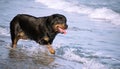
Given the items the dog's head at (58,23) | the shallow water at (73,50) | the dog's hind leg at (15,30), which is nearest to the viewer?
the shallow water at (73,50)

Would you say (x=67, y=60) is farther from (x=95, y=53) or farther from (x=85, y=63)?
(x=95, y=53)

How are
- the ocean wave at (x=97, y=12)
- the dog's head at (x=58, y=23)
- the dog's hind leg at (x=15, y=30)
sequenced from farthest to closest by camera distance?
the ocean wave at (x=97, y=12)
the dog's hind leg at (x=15, y=30)
the dog's head at (x=58, y=23)

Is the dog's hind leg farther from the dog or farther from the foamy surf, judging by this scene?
the foamy surf

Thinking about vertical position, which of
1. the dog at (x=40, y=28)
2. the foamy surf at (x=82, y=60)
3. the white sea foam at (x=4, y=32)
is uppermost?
the dog at (x=40, y=28)

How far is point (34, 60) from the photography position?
8234mm

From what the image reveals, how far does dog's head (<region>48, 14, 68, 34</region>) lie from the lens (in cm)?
852

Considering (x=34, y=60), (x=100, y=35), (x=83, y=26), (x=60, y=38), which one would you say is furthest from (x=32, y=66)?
(x=83, y=26)

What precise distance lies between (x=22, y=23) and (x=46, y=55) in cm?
131

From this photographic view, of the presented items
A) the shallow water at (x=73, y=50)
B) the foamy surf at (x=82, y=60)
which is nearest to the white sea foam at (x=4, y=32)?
the shallow water at (x=73, y=50)

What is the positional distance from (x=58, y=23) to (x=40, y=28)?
753 mm

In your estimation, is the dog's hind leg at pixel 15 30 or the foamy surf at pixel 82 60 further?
the dog's hind leg at pixel 15 30

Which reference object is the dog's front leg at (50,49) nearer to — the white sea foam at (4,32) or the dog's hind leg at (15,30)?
the dog's hind leg at (15,30)

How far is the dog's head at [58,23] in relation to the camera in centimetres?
852

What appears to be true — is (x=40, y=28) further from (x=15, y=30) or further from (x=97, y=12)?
(x=97, y=12)
